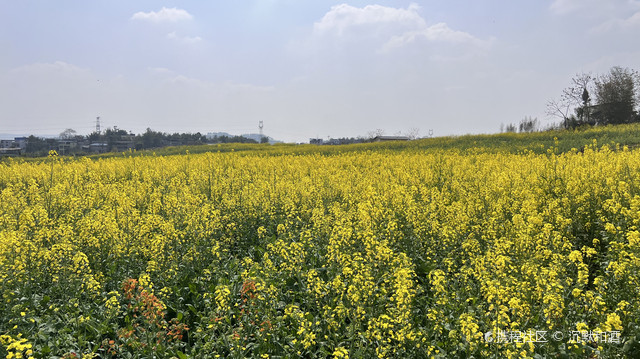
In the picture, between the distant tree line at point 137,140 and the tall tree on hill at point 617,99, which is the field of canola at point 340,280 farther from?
the distant tree line at point 137,140

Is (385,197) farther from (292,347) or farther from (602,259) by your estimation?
(292,347)

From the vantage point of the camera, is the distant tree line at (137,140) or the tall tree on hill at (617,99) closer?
the tall tree on hill at (617,99)

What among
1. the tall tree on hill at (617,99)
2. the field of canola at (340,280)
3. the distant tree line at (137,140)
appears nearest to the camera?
the field of canola at (340,280)

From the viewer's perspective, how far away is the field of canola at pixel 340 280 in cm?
350

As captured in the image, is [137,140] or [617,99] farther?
[137,140]

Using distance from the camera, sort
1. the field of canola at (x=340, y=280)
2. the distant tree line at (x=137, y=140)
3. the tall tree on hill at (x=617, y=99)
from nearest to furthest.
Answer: the field of canola at (x=340, y=280)
the tall tree on hill at (x=617, y=99)
the distant tree line at (x=137, y=140)

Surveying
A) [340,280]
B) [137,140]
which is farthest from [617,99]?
[137,140]

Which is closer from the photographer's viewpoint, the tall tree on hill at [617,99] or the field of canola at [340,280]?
the field of canola at [340,280]

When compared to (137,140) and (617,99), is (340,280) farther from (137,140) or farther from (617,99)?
(137,140)

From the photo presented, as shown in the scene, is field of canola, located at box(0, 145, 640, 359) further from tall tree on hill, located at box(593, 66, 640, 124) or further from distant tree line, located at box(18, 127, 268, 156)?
distant tree line, located at box(18, 127, 268, 156)

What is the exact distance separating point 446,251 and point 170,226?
14.7ft

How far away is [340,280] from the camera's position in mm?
4320

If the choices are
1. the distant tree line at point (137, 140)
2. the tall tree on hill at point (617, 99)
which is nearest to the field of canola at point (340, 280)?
the tall tree on hill at point (617, 99)

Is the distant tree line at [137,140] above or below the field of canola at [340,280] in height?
above
